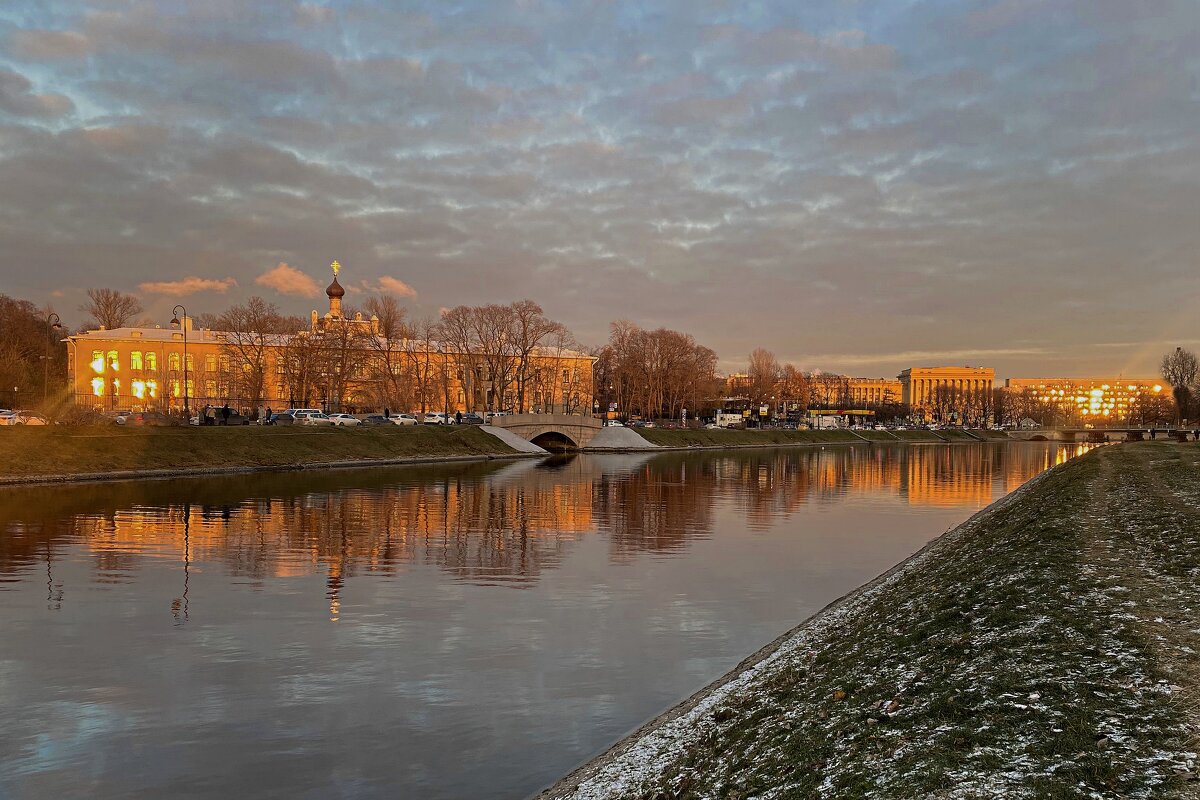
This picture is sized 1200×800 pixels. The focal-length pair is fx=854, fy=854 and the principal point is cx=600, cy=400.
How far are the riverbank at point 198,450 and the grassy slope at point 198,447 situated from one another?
0.05 meters

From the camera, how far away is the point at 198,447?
59.9 meters

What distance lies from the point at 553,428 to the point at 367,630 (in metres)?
88.5

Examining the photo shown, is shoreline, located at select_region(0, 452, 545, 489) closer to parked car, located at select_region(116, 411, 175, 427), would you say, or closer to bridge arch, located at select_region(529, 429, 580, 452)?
parked car, located at select_region(116, 411, 175, 427)

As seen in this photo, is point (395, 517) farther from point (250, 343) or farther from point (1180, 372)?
point (1180, 372)

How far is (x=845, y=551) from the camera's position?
30.2m

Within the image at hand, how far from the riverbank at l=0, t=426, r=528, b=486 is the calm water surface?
35.3 ft

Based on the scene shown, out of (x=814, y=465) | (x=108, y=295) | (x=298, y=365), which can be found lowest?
(x=814, y=465)

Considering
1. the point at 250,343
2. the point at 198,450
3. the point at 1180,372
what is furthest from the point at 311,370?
the point at 1180,372

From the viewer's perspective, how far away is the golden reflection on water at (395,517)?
25.6 m

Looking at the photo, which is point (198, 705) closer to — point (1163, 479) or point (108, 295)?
point (1163, 479)

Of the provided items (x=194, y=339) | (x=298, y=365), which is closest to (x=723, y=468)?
(x=298, y=365)

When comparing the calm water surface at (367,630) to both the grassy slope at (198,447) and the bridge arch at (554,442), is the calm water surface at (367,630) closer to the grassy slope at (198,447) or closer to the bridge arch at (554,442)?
the grassy slope at (198,447)

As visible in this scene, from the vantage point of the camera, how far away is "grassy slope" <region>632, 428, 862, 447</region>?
122 meters

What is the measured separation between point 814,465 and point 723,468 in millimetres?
13316
